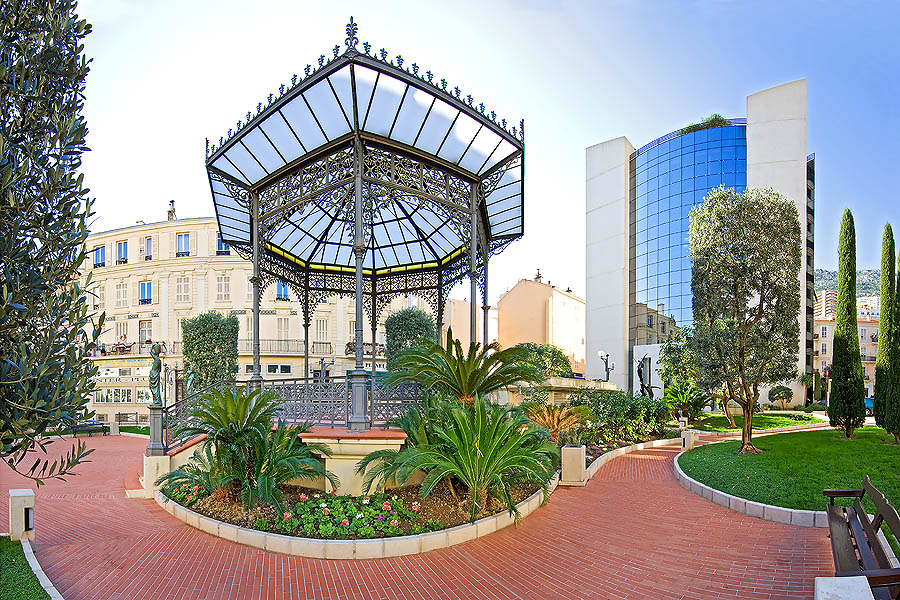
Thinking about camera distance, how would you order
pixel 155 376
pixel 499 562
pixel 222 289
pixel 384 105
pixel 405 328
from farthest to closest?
pixel 222 289
pixel 405 328
pixel 155 376
pixel 384 105
pixel 499 562

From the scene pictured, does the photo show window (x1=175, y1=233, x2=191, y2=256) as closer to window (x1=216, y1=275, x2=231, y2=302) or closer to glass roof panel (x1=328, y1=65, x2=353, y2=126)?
window (x1=216, y1=275, x2=231, y2=302)

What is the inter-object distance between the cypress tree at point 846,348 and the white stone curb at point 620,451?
5.43m

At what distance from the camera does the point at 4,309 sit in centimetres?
373

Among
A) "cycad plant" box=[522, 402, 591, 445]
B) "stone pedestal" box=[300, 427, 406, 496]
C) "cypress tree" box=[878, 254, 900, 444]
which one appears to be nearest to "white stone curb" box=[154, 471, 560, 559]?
"stone pedestal" box=[300, 427, 406, 496]

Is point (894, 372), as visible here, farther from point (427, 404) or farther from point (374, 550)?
point (374, 550)

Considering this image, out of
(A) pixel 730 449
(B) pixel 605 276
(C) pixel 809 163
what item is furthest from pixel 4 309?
(C) pixel 809 163

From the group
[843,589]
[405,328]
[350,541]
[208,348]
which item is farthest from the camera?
[208,348]

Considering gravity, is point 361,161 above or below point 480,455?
above

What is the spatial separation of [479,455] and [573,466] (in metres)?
4.29

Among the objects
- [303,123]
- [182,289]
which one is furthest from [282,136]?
[182,289]

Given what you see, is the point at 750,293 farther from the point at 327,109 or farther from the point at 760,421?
the point at 760,421

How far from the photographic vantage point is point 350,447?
29.0ft

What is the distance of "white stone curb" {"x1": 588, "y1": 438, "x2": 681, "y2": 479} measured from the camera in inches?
508

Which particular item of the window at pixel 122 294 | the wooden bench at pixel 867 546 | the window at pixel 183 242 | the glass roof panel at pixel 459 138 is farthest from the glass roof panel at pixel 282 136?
the window at pixel 122 294
